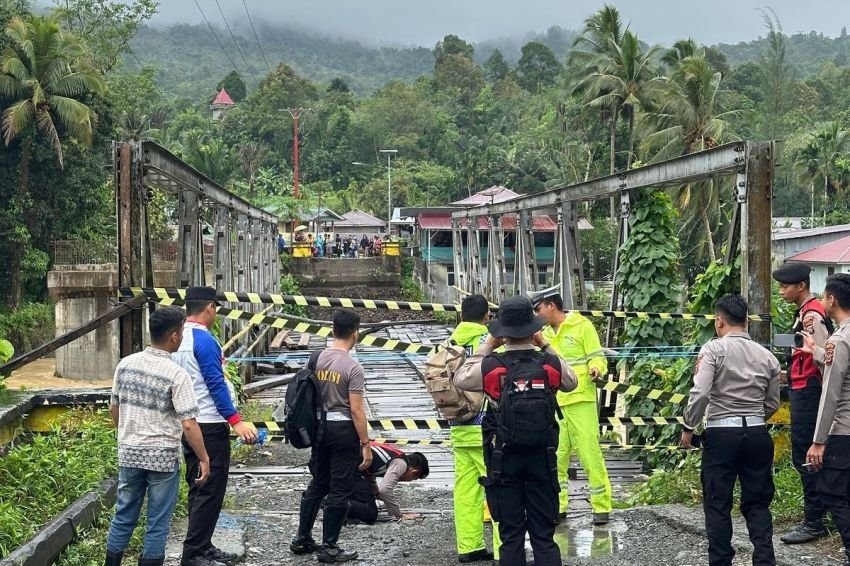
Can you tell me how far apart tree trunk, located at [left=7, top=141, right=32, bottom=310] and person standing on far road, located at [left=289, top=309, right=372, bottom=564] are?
93.2 ft

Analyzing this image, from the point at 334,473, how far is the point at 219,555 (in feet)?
2.75

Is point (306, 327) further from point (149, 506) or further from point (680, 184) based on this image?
point (680, 184)

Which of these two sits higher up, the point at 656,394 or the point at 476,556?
the point at 656,394

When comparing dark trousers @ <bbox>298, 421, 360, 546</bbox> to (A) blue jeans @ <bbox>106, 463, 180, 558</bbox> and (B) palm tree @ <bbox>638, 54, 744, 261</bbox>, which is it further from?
(B) palm tree @ <bbox>638, 54, 744, 261</bbox>

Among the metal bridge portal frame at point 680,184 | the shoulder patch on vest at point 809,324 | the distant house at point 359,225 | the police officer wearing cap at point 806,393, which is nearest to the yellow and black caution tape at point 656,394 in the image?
the metal bridge portal frame at point 680,184

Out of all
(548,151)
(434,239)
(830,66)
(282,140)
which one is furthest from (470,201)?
(830,66)

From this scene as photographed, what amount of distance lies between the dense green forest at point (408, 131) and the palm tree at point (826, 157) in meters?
0.10

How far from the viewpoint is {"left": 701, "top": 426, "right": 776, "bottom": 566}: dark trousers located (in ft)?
17.4

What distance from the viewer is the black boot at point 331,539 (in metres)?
6.16

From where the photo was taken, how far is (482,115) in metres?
92.6

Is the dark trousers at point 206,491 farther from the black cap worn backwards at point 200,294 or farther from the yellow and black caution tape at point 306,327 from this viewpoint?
the yellow and black caution tape at point 306,327

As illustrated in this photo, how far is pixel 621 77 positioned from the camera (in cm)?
4412

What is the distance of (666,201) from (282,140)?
7988cm

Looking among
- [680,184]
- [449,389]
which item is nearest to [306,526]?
[449,389]
